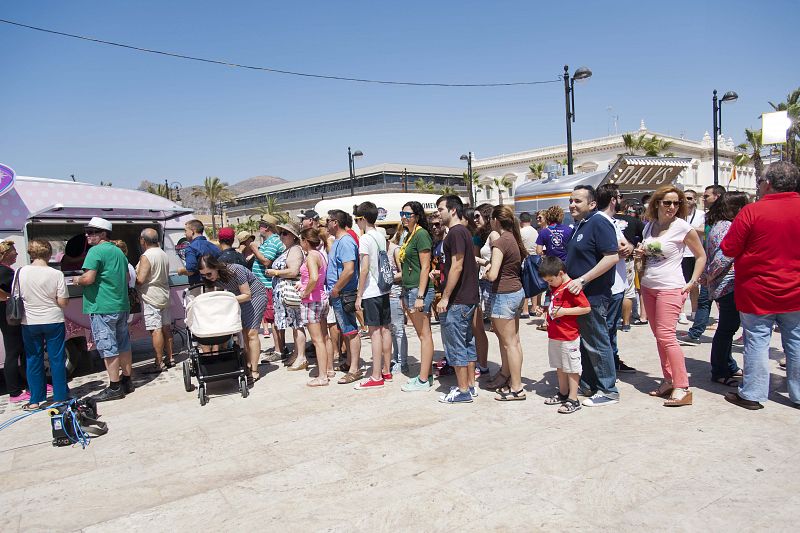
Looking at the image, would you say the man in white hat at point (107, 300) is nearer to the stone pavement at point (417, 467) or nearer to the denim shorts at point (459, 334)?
the stone pavement at point (417, 467)

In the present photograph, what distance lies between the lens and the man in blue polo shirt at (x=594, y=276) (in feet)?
14.4

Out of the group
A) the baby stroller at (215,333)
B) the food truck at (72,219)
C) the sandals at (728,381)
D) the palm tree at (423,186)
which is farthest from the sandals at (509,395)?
the palm tree at (423,186)

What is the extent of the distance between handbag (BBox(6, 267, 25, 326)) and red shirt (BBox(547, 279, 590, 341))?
17.5 ft

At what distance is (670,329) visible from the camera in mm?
4570

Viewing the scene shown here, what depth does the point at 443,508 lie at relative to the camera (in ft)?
10.1

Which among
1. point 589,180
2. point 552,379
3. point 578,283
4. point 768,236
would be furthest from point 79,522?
point 589,180

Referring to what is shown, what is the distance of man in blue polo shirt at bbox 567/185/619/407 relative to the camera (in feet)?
14.4

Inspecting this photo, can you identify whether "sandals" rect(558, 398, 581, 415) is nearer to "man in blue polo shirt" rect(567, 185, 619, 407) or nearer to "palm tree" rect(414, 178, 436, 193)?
"man in blue polo shirt" rect(567, 185, 619, 407)

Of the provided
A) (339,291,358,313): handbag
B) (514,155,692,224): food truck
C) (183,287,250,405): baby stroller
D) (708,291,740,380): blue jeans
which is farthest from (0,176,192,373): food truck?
(514,155,692,224): food truck

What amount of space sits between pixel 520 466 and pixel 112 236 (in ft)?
29.7

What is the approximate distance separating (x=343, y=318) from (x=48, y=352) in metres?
3.13

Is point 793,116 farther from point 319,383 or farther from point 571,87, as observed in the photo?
point 319,383

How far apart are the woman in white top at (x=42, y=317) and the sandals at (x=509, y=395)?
4.64 meters

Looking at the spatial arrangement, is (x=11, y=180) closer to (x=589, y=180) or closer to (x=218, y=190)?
(x=589, y=180)
